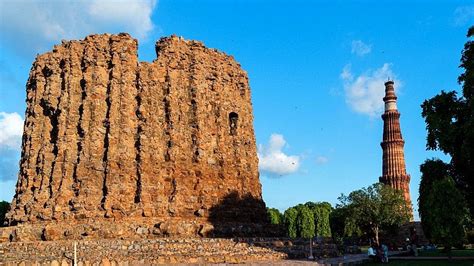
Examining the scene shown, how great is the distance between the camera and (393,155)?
2269 inches

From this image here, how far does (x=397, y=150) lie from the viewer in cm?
5772

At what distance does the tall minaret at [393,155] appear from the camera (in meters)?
57.0

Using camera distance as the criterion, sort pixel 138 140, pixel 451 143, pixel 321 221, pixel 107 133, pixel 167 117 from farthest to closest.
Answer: pixel 321 221 → pixel 167 117 → pixel 138 140 → pixel 107 133 → pixel 451 143

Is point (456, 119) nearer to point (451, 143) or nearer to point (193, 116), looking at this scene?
point (451, 143)

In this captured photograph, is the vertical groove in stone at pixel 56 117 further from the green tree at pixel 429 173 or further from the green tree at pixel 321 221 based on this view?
the green tree at pixel 321 221

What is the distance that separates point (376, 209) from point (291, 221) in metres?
10.8

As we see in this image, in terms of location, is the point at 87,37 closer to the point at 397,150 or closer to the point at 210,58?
the point at 210,58

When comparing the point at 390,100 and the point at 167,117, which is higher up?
the point at 390,100

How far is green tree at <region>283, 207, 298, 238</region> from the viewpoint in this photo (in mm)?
50828

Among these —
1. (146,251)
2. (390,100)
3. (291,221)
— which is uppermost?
(390,100)

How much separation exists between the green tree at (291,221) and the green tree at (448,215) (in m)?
31.4

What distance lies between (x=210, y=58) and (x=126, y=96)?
5.36 meters

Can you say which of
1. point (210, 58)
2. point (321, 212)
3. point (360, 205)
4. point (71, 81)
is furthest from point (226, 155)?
point (321, 212)

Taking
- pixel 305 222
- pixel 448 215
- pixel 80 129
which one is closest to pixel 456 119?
pixel 448 215
